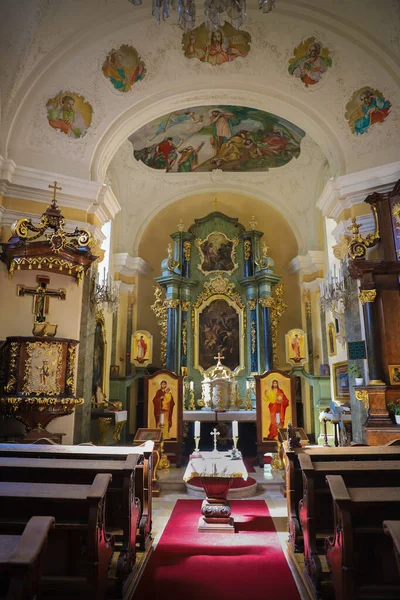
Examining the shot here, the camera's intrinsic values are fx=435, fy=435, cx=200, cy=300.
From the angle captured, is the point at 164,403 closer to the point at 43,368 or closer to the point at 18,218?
the point at 43,368

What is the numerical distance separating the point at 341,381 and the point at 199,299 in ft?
16.0

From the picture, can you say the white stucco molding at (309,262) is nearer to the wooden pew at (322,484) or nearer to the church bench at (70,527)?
the wooden pew at (322,484)

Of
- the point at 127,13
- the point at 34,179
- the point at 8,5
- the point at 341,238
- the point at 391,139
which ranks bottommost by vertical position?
the point at 341,238

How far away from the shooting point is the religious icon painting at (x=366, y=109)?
8777 mm

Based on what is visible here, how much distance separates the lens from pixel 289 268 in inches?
577

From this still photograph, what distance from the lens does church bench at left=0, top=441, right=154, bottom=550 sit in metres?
4.48

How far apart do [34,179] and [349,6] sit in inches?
268

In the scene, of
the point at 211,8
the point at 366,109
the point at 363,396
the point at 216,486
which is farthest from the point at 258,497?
the point at 366,109

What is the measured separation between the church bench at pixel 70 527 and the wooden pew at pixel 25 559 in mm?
554

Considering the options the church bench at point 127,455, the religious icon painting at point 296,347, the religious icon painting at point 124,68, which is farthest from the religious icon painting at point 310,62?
the church bench at point 127,455

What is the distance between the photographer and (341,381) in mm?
10766

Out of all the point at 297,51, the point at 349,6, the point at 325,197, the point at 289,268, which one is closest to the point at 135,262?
the point at 289,268

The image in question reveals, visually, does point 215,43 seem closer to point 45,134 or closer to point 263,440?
point 45,134

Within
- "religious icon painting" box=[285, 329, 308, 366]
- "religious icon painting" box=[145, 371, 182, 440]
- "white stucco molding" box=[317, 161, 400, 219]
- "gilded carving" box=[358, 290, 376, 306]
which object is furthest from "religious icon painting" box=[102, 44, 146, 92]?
"religious icon painting" box=[285, 329, 308, 366]
